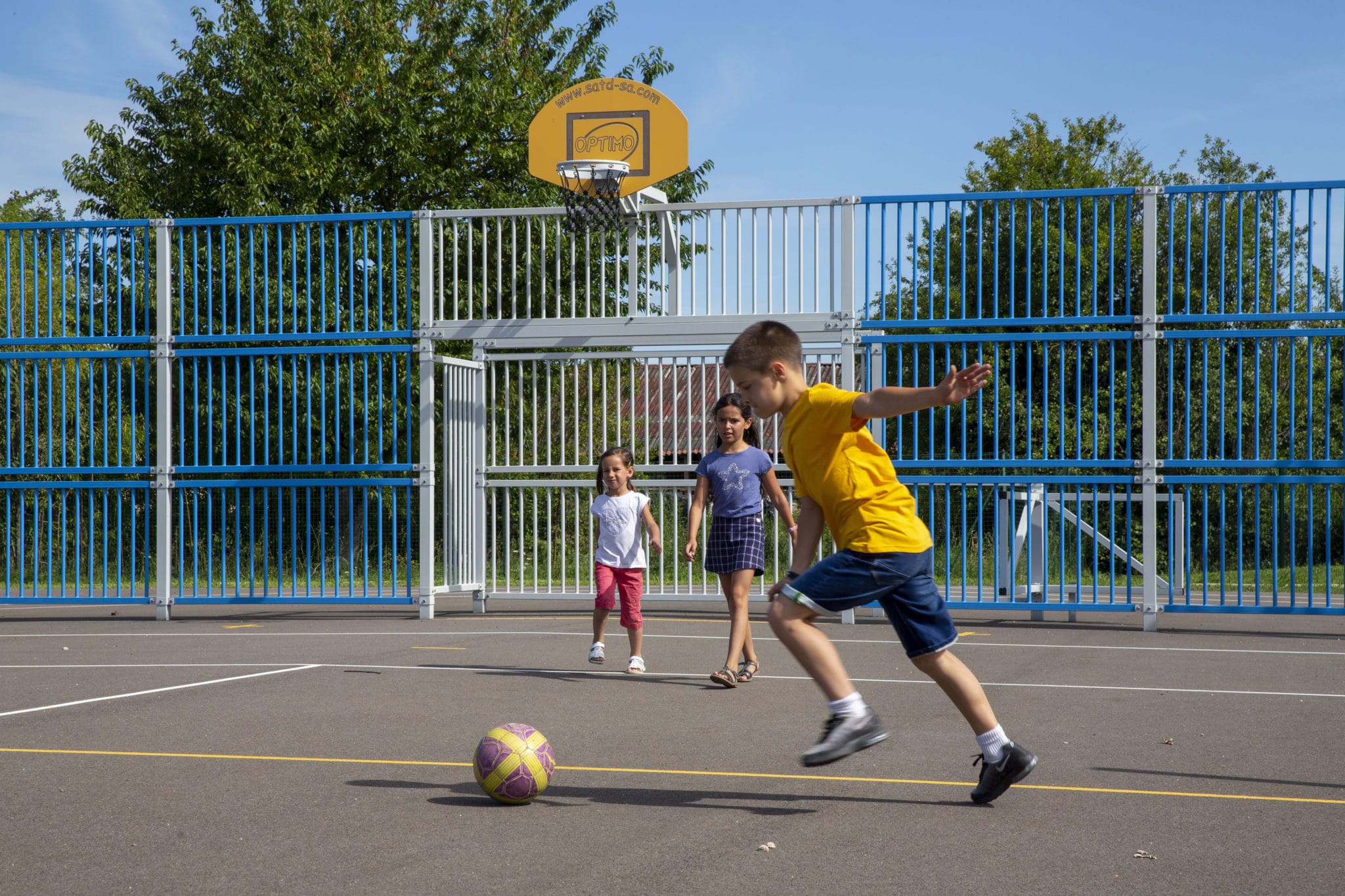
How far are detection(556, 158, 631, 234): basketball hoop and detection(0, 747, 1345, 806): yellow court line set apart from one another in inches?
341

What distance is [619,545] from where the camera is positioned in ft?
30.8

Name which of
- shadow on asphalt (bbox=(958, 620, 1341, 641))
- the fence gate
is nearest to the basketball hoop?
the fence gate

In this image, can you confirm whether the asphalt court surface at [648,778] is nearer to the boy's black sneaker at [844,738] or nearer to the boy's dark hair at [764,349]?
the boy's black sneaker at [844,738]

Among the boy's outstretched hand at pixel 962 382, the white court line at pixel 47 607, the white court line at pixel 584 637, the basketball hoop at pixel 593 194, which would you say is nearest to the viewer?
the boy's outstretched hand at pixel 962 382

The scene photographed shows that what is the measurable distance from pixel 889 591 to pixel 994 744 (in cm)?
67

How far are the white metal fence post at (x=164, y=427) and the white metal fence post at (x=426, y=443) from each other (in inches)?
105

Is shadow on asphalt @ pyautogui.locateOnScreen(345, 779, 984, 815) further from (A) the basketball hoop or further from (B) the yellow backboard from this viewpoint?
(B) the yellow backboard

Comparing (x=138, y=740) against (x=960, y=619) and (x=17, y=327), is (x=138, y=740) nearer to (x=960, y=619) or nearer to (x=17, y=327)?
(x=960, y=619)

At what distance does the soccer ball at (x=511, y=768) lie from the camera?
199 inches

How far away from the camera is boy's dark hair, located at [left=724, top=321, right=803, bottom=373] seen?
526 centimetres

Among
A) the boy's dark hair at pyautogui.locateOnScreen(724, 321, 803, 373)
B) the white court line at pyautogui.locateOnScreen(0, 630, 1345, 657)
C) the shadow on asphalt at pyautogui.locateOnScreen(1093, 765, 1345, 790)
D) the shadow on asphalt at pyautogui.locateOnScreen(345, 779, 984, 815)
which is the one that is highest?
the boy's dark hair at pyautogui.locateOnScreen(724, 321, 803, 373)

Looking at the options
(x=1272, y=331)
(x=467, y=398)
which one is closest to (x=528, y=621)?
(x=467, y=398)

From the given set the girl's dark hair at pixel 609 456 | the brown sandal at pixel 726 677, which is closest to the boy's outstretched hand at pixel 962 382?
the brown sandal at pixel 726 677

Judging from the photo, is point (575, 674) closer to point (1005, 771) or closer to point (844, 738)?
point (844, 738)
